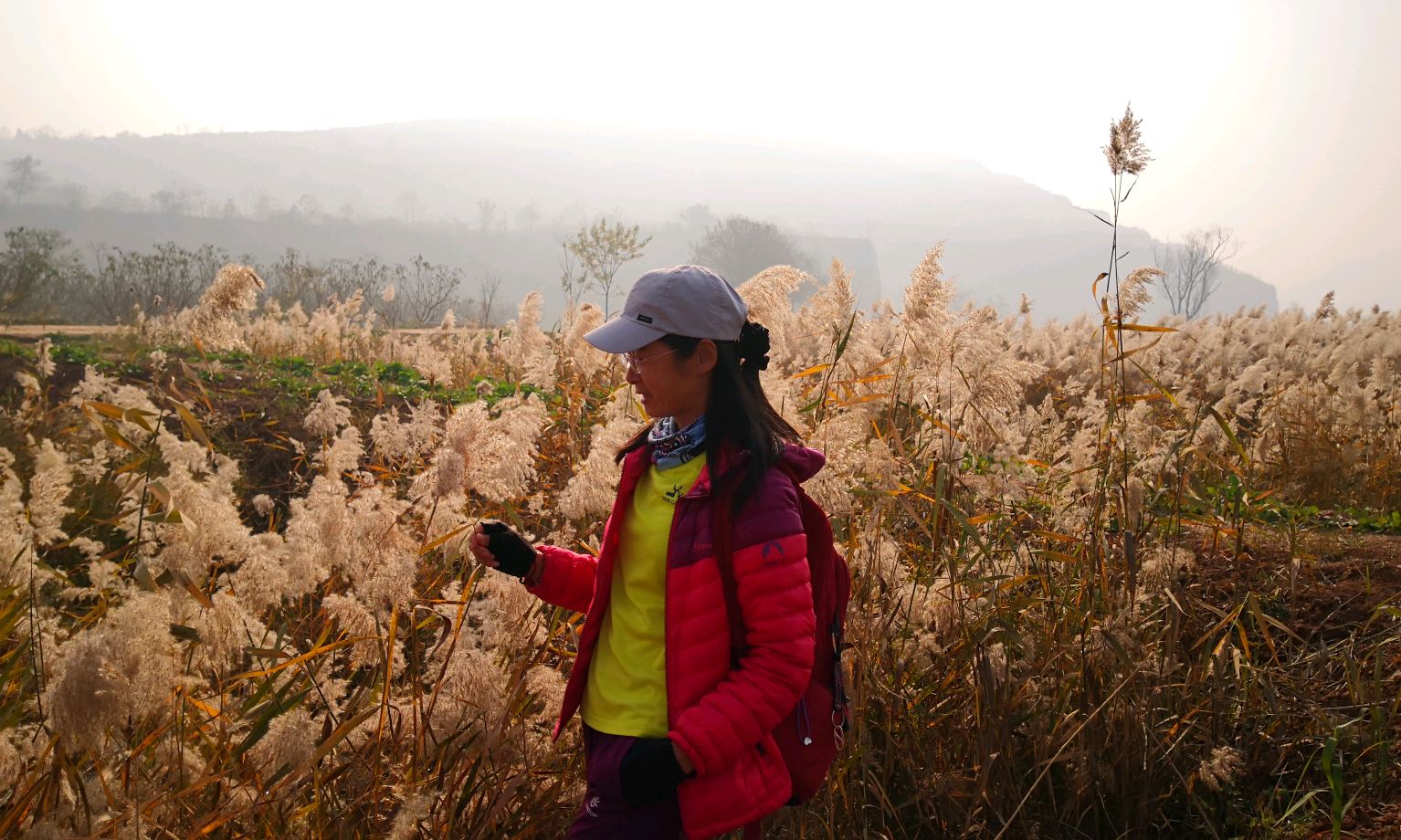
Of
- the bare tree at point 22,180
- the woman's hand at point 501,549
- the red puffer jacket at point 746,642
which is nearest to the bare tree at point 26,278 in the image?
the woman's hand at point 501,549

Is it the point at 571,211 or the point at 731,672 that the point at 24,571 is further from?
the point at 571,211

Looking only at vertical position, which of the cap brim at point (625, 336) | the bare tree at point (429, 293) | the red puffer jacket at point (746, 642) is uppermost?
the cap brim at point (625, 336)

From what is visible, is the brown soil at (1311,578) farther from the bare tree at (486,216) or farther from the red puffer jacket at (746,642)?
the bare tree at (486,216)

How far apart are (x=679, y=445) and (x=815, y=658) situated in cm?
51

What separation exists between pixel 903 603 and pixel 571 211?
197 m

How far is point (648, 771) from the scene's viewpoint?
1.53m

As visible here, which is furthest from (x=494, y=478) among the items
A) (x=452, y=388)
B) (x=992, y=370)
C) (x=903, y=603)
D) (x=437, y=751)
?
(x=452, y=388)

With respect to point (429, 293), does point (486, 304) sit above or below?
above

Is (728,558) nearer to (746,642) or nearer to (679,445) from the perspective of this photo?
(746,642)

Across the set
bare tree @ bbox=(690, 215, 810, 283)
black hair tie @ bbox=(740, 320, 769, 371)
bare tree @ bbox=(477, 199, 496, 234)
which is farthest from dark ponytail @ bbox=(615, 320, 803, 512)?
bare tree @ bbox=(477, 199, 496, 234)

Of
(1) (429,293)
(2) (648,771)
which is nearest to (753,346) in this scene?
(2) (648,771)

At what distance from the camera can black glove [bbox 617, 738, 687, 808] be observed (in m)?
1.53

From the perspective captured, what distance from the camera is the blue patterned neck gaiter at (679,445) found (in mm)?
1857

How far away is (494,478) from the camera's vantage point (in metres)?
2.37
